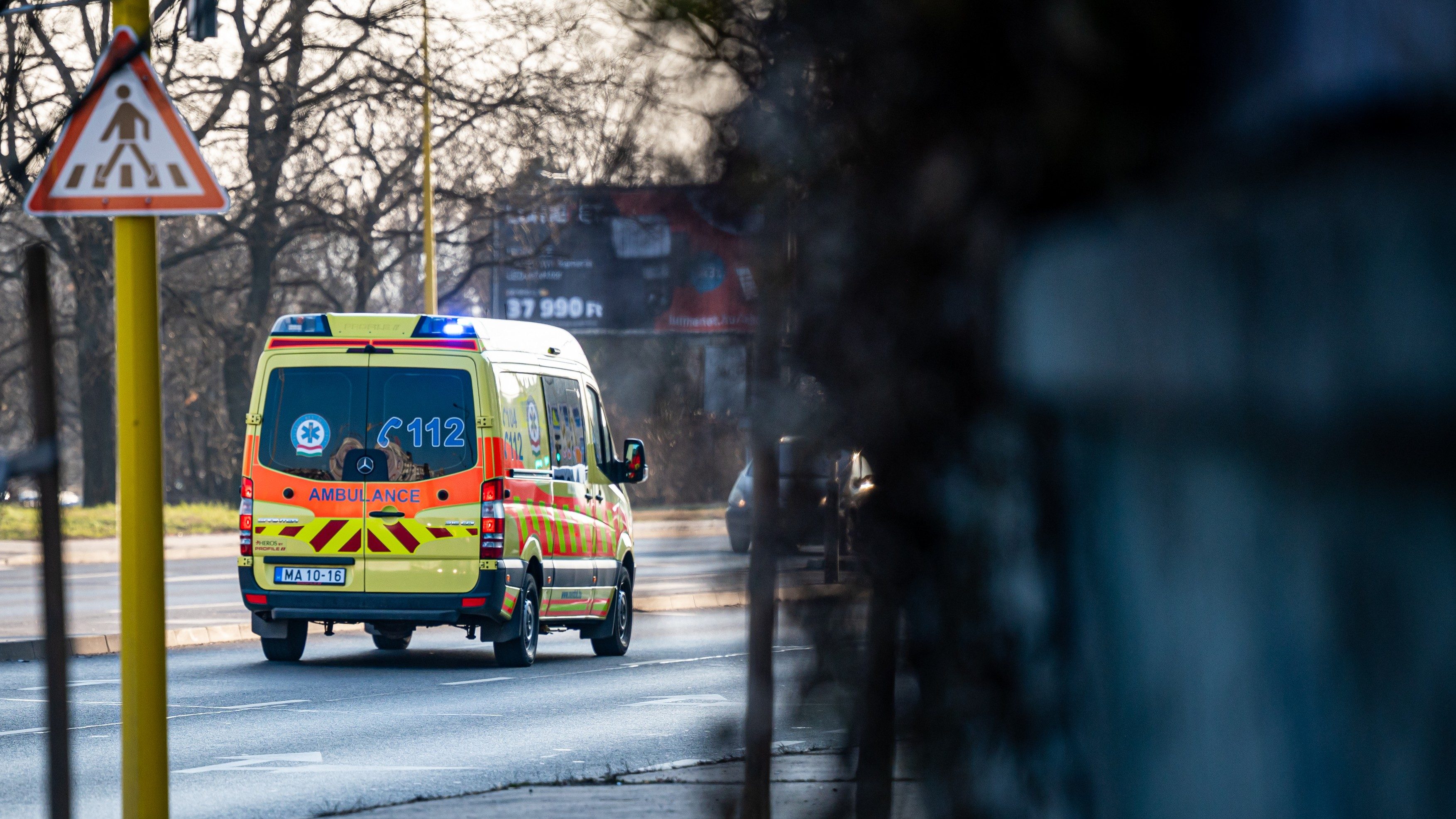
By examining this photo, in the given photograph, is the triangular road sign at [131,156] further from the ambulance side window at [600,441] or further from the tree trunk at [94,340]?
the tree trunk at [94,340]

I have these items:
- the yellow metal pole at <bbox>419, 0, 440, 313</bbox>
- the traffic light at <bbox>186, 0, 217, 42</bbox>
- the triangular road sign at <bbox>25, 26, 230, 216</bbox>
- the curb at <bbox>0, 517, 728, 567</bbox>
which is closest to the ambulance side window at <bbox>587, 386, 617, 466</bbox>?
the traffic light at <bbox>186, 0, 217, 42</bbox>

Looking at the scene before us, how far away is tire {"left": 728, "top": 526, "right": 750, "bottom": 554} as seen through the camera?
7.64ft

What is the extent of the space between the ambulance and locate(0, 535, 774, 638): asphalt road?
1510 mm

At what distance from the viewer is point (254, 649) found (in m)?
13.8

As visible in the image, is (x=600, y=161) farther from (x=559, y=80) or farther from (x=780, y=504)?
(x=780, y=504)

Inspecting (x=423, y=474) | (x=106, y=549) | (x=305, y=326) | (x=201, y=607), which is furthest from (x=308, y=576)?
(x=106, y=549)

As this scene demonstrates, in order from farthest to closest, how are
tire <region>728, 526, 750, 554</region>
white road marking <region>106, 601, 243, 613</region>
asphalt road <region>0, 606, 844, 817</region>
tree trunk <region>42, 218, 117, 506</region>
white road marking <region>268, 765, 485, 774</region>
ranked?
tree trunk <region>42, 218, 117, 506</region>, white road marking <region>106, 601, 243, 613</region>, white road marking <region>268, 765, 485, 774</region>, asphalt road <region>0, 606, 844, 817</region>, tire <region>728, 526, 750, 554</region>

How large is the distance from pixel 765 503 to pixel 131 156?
330 centimetres

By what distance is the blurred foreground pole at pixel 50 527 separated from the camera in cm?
306

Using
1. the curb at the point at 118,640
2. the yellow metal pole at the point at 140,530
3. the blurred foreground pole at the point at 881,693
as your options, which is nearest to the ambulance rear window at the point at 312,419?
the curb at the point at 118,640

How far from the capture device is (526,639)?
12.3 meters

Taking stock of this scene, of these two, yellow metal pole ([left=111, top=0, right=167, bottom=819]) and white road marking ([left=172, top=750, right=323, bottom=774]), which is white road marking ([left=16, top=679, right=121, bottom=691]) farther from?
yellow metal pole ([left=111, top=0, right=167, bottom=819])

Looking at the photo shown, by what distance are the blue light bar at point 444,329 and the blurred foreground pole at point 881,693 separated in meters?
9.61

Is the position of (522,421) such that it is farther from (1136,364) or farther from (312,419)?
(1136,364)
